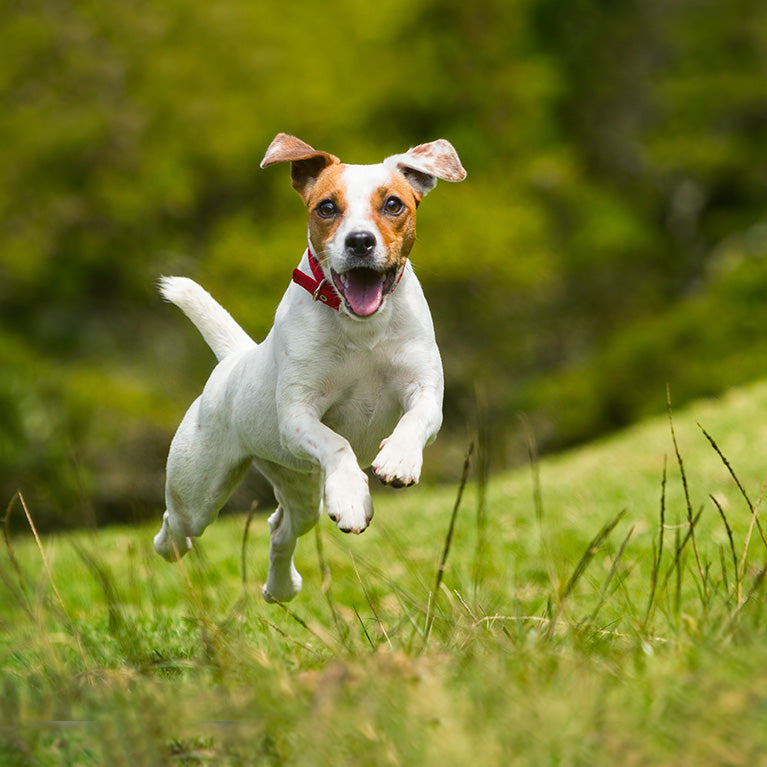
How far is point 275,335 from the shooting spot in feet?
13.5

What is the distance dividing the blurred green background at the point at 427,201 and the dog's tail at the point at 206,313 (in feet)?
30.9

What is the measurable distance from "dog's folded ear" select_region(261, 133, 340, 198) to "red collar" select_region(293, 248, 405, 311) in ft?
1.06

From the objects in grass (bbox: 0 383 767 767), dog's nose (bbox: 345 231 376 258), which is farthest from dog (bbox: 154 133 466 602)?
grass (bbox: 0 383 767 767)

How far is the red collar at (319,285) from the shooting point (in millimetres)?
3906

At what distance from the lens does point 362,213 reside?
3742 millimetres

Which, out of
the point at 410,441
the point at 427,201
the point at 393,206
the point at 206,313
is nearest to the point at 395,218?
the point at 393,206

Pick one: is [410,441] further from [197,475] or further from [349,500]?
[197,475]

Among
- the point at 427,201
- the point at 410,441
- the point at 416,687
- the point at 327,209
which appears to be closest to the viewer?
the point at 416,687

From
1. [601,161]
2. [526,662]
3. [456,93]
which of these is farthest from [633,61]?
[526,662]

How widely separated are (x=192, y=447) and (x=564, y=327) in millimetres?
20408

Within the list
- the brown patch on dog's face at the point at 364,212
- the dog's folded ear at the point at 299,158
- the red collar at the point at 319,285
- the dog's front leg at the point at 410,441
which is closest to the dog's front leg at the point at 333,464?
the dog's front leg at the point at 410,441

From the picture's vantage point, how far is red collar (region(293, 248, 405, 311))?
12.8ft

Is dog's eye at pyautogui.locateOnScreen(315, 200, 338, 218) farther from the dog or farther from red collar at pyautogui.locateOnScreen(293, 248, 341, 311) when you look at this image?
red collar at pyautogui.locateOnScreen(293, 248, 341, 311)

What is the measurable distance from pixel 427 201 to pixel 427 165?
17867 millimetres
